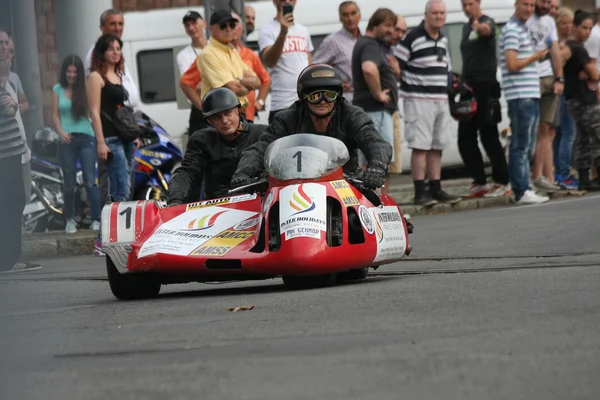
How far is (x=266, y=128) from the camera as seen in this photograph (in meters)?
10.2

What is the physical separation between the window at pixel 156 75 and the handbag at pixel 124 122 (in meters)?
7.00

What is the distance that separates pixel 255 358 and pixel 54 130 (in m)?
11.2

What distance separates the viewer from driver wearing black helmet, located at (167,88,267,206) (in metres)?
10.3

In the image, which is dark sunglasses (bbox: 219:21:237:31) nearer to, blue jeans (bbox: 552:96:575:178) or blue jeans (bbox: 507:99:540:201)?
blue jeans (bbox: 507:99:540:201)

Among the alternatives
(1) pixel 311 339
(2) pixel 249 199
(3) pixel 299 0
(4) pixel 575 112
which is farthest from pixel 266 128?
(3) pixel 299 0

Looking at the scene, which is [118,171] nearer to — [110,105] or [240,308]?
[110,105]

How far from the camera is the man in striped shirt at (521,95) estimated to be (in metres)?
15.9

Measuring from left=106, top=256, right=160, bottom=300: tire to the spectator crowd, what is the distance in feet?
12.9

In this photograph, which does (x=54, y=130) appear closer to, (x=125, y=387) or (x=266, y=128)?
(x=266, y=128)


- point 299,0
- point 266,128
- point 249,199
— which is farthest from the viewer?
point 299,0

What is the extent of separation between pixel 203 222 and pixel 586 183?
29.2 feet

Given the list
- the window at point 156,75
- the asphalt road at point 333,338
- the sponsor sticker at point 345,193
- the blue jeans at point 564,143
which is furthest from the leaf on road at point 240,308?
the window at point 156,75

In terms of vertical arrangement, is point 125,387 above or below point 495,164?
above

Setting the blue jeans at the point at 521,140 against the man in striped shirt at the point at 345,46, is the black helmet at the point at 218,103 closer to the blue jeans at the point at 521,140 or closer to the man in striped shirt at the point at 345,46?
the man in striped shirt at the point at 345,46
